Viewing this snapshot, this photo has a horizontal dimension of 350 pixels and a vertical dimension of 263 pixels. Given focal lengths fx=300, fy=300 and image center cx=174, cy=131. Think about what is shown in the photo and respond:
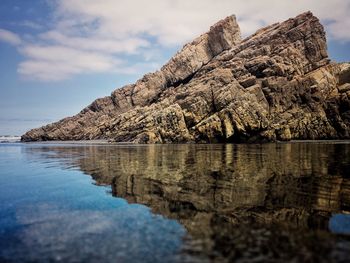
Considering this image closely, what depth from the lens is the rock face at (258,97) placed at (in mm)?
92125

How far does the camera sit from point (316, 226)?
37.9ft

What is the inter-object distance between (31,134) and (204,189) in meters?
178

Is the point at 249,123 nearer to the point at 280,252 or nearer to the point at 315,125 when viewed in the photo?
the point at 315,125

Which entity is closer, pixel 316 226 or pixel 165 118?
pixel 316 226

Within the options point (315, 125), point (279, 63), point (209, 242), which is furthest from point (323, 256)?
point (279, 63)

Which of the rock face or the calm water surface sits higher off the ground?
the rock face

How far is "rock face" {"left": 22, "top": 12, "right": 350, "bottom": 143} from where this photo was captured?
92125 mm

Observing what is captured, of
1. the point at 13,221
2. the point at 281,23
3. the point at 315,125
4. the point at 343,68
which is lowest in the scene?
the point at 13,221

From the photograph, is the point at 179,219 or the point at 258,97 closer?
the point at 179,219

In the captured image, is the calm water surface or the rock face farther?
the rock face

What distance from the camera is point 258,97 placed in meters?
98.9

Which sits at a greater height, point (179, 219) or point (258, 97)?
point (258, 97)

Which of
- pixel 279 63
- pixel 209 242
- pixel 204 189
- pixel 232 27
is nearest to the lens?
pixel 209 242

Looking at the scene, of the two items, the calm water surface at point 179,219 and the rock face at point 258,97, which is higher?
the rock face at point 258,97
